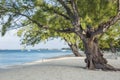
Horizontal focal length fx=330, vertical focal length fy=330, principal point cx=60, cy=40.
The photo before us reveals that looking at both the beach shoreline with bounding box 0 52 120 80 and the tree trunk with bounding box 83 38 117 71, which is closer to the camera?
Result: the beach shoreline with bounding box 0 52 120 80

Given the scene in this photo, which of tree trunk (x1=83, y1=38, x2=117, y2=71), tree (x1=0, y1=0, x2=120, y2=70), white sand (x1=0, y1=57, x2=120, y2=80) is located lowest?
white sand (x1=0, y1=57, x2=120, y2=80)

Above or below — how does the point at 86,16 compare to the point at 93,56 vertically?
above

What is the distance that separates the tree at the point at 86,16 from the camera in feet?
63.0

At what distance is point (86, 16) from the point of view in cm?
1888

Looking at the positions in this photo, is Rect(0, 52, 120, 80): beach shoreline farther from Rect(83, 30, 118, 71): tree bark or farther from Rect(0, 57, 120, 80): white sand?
Rect(83, 30, 118, 71): tree bark

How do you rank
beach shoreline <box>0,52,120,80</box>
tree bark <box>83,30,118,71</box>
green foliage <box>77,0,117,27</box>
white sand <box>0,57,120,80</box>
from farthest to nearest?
tree bark <box>83,30,118,71</box> < green foliage <box>77,0,117,27</box> < beach shoreline <box>0,52,120,80</box> < white sand <box>0,57,120,80</box>

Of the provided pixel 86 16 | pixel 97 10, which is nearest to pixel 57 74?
pixel 86 16

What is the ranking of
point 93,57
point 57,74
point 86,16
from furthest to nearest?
point 93,57, point 86,16, point 57,74

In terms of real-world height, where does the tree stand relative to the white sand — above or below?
above

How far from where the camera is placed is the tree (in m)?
19.2

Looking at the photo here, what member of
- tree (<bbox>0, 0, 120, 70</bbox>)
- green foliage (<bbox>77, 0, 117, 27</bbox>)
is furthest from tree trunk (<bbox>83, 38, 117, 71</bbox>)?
green foliage (<bbox>77, 0, 117, 27</bbox>)

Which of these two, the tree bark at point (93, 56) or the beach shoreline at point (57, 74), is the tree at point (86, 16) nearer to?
the tree bark at point (93, 56)

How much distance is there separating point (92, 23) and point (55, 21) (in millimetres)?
3670

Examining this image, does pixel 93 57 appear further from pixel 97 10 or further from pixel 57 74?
pixel 57 74
